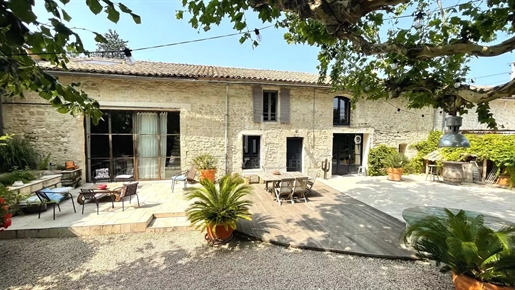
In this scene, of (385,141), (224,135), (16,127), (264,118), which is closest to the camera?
(16,127)

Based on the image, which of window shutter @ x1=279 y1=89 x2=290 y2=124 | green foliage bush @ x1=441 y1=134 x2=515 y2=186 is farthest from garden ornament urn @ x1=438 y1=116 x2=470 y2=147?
green foliage bush @ x1=441 y1=134 x2=515 y2=186

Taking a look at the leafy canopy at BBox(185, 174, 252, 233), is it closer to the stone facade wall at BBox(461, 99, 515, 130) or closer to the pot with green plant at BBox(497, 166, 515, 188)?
the pot with green plant at BBox(497, 166, 515, 188)

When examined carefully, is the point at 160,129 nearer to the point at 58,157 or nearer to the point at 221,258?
the point at 58,157

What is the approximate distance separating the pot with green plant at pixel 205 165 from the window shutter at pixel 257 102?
2.63m

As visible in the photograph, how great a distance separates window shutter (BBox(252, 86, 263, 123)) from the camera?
32.1 feet

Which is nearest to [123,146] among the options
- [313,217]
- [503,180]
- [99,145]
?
[99,145]

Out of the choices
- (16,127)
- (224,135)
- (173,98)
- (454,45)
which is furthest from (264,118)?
(16,127)

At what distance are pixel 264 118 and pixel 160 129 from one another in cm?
445

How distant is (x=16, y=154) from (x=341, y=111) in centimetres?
1294

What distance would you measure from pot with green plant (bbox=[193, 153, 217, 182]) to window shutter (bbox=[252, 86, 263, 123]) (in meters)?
2.63

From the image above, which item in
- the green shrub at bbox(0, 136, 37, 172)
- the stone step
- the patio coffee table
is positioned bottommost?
the stone step

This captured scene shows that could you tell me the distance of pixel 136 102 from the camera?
8.78 metres

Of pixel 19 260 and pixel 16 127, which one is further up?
pixel 16 127

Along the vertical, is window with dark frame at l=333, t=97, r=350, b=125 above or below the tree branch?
above
